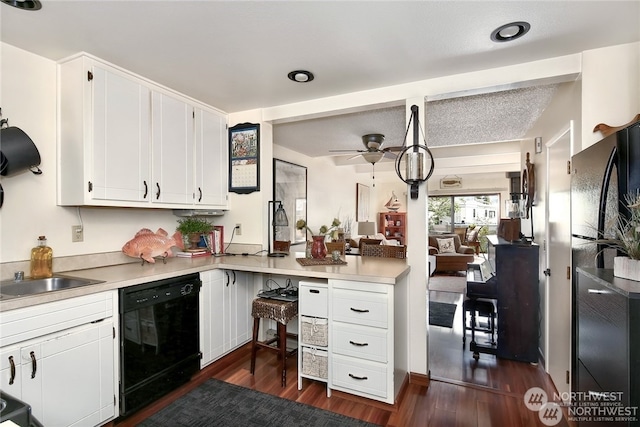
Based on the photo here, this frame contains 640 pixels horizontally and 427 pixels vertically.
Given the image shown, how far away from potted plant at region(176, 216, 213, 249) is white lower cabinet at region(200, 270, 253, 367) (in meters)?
0.60

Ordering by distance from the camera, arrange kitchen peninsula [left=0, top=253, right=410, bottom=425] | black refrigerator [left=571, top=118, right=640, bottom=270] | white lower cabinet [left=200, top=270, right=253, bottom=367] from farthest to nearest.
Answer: white lower cabinet [left=200, top=270, right=253, bottom=367] < kitchen peninsula [left=0, top=253, right=410, bottom=425] < black refrigerator [left=571, top=118, right=640, bottom=270]

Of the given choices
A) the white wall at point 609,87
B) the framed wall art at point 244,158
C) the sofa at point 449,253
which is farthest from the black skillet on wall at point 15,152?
the sofa at point 449,253

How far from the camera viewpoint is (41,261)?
204cm

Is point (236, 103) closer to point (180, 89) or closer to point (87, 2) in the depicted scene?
point (180, 89)

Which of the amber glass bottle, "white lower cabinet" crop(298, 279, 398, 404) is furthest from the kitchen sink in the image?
"white lower cabinet" crop(298, 279, 398, 404)

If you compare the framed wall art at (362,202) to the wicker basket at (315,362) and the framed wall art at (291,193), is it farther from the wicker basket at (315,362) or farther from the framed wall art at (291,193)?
the wicker basket at (315,362)

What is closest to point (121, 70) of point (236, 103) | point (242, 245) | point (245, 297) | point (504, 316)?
point (236, 103)

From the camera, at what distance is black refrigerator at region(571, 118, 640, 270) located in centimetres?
122

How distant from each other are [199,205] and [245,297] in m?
0.97

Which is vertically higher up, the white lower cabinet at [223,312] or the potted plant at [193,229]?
the potted plant at [193,229]

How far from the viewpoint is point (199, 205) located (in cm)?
296

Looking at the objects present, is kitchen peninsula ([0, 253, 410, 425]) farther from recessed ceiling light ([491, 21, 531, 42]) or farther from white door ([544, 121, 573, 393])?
recessed ceiling light ([491, 21, 531, 42])

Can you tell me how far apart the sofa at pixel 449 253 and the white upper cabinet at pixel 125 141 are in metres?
5.63

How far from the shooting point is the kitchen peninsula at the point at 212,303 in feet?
5.23
